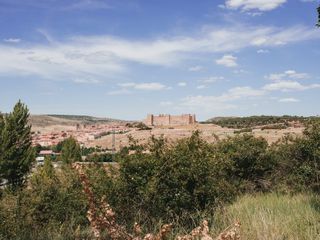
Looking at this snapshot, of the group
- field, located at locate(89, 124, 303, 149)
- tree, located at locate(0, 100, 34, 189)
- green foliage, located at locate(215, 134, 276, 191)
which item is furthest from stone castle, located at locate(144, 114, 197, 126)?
green foliage, located at locate(215, 134, 276, 191)

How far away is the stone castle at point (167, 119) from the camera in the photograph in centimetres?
15100

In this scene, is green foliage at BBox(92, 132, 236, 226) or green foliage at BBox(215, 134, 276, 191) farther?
green foliage at BBox(215, 134, 276, 191)

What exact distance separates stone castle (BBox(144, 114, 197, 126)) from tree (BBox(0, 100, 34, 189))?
4039 inches

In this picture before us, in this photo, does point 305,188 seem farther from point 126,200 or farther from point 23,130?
point 23,130

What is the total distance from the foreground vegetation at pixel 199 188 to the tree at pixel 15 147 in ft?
75.8

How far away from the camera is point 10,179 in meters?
44.1

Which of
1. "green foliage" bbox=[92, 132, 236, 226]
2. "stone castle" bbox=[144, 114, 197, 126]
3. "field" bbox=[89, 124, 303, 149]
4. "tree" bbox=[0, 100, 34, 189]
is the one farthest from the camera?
"stone castle" bbox=[144, 114, 197, 126]

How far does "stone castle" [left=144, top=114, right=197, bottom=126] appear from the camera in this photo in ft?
495

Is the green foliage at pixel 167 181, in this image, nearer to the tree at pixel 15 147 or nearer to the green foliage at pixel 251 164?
the green foliage at pixel 251 164

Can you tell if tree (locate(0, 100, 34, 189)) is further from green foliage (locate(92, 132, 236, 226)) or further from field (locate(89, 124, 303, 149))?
green foliage (locate(92, 132, 236, 226))

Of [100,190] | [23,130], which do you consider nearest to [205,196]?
[100,190]

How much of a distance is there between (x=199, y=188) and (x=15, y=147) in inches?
1456

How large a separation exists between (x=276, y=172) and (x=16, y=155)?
3531 cm

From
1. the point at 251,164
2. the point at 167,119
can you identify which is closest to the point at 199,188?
the point at 251,164
